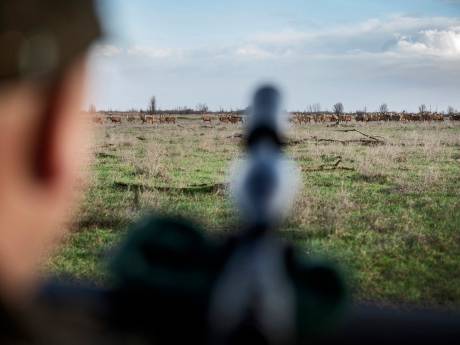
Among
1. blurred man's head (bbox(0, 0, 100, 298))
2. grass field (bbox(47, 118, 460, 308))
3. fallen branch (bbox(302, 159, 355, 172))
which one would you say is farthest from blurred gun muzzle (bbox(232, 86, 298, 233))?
fallen branch (bbox(302, 159, 355, 172))

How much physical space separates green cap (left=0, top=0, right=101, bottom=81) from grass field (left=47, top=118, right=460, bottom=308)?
552 cm

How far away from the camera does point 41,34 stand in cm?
60

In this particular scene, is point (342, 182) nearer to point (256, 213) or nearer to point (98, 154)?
point (98, 154)

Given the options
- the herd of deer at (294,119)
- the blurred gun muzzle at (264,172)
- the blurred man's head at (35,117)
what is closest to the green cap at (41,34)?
the blurred man's head at (35,117)

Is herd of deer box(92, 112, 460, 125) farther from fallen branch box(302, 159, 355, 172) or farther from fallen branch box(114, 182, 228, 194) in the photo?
fallen branch box(114, 182, 228, 194)

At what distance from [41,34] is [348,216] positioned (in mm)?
8700

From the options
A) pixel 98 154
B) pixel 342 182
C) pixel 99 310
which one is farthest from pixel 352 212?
pixel 98 154

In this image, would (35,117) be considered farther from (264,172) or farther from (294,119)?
(294,119)

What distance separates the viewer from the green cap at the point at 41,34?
58 centimetres

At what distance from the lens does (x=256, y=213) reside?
68cm

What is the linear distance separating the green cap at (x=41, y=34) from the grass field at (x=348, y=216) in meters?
5.52

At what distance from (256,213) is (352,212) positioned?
8.90 m

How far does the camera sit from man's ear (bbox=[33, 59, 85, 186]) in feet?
2.10

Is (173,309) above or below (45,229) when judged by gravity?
below
